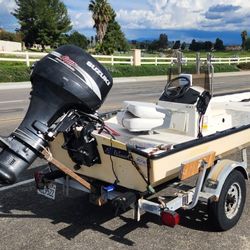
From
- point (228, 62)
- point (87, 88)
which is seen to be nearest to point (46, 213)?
point (87, 88)

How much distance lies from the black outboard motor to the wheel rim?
1.65 m

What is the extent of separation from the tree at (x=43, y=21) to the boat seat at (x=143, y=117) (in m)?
72.6

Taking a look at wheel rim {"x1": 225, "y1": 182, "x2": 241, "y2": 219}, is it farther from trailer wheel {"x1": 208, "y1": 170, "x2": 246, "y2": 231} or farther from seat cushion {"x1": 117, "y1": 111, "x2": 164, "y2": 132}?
seat cushion {"x1": 117, "y1": 111, "x2": 164, "y2": 132}

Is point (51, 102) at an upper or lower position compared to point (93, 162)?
upper

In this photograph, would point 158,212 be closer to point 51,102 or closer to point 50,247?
point 50,247

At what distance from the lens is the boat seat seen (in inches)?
185

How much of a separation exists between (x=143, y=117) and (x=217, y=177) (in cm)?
101

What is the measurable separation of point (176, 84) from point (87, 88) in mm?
1576

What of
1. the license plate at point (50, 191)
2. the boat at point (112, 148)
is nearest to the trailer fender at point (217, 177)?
the boat at point (112, 148)

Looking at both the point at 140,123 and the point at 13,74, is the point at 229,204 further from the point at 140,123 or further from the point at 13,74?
the point at 13,74

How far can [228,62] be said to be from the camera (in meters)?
43.1

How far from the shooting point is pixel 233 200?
4629mm

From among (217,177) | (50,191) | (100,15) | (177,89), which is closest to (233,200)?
(217,177)

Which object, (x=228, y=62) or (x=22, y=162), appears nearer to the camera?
(x=22, y=162)
